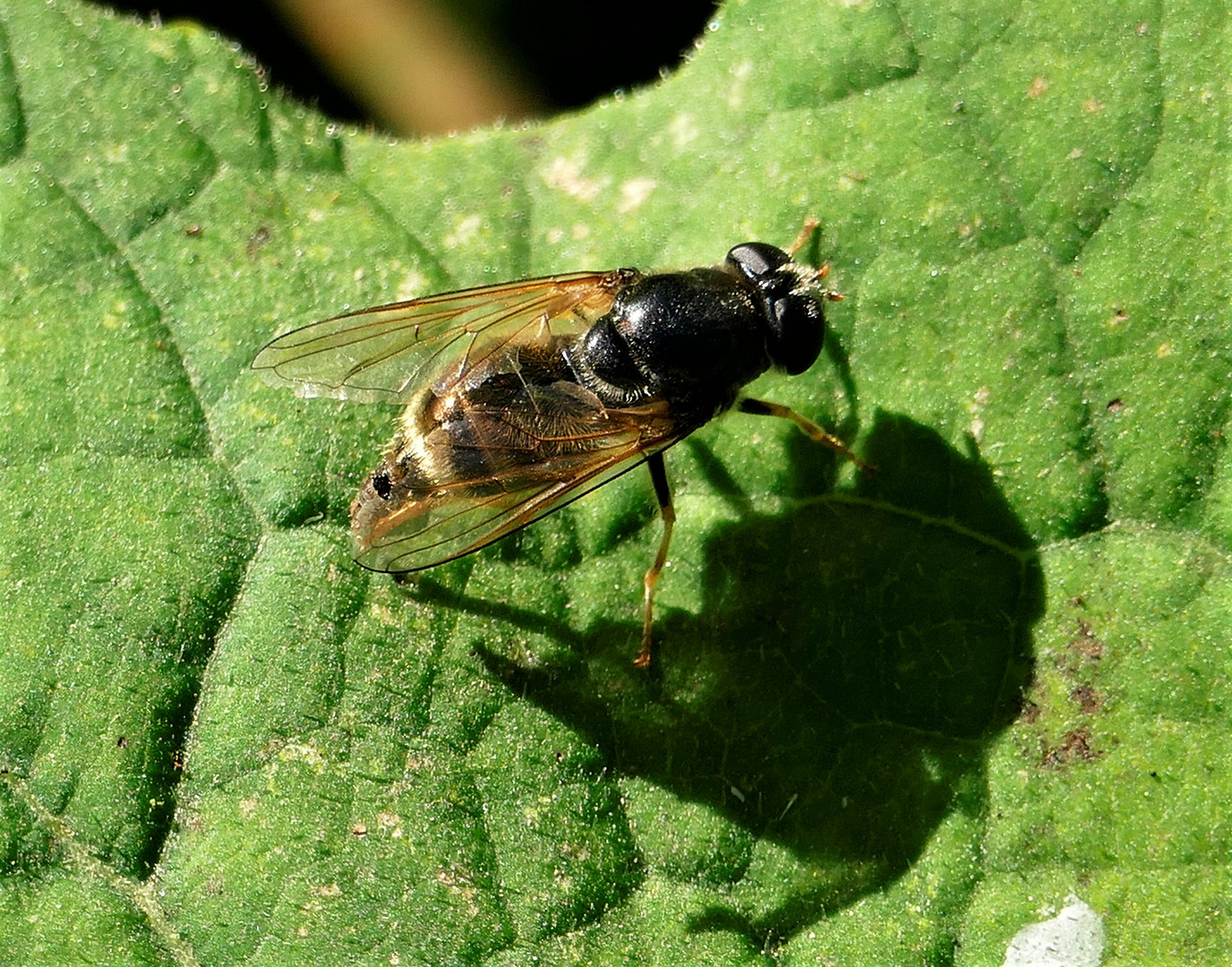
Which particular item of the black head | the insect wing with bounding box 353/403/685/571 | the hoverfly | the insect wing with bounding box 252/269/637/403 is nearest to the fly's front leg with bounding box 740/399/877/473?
the hoverfly

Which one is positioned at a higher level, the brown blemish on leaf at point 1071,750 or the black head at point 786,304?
the black head at point 786,304

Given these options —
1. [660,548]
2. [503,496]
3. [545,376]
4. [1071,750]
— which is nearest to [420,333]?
[545,376]

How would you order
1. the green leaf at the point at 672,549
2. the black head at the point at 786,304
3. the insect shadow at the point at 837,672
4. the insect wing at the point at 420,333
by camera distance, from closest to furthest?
1. the green leaf at the point at 672,549
2. the insect shadow at the point at 837,672
3. the black head at the point at 786,304
4. the insect wing at the point at 420,333

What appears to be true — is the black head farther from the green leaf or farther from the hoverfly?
the green leaf

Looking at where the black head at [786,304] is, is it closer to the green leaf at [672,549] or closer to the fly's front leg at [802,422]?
the fly's front leg at [802,422]

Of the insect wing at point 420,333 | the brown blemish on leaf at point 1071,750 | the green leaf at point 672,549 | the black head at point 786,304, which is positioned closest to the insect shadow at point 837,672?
the green leaf at point 672,549
